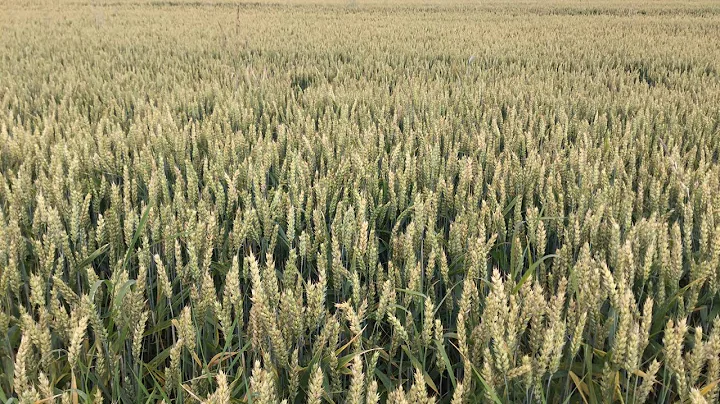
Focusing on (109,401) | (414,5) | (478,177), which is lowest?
(109,401)

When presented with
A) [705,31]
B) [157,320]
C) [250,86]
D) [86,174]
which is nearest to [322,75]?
[250,86]

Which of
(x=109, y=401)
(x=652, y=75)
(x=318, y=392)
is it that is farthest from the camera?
(x=652, y=75)

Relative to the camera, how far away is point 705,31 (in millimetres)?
9188

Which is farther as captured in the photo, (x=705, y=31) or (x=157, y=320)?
(x=705, y=31)

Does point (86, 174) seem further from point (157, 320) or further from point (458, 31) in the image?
point (458, 31)

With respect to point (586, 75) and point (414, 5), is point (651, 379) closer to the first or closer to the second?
point (586, 75)

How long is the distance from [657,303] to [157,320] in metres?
1.23

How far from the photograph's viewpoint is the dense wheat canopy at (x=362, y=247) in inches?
38.4

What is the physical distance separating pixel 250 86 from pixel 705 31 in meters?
8.86

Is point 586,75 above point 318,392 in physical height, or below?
above

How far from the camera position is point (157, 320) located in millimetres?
1386

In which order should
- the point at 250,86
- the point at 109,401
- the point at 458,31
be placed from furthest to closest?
the point at 458,31
the point at 250,86
the point at 109,401

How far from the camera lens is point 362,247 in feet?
4.14

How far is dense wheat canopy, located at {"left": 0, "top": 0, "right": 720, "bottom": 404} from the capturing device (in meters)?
0.98
